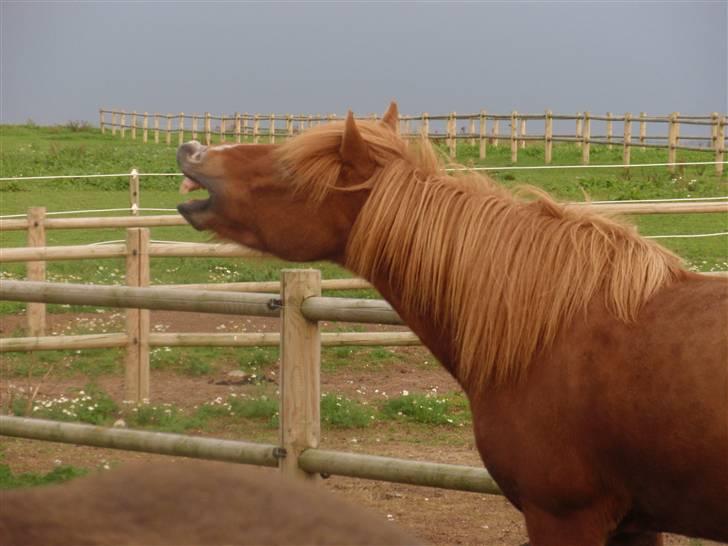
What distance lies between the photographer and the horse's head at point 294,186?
302 centimetres

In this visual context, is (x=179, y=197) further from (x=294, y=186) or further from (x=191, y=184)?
(x=294, y=186)

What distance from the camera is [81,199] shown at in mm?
19172

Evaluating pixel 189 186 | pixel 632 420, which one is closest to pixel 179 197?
pixel 189 186

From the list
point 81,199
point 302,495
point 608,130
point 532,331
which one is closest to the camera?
point 302,495

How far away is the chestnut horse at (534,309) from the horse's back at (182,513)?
147cm

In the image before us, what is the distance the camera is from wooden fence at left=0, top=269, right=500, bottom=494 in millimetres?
3746

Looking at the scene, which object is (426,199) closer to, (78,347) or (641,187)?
(78,347)

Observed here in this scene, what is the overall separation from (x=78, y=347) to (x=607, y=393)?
16.3 feet

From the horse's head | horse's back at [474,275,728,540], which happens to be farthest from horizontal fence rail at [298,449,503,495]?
the horse's head

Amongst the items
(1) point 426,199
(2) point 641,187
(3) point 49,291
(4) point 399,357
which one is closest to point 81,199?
(2) point 641,187

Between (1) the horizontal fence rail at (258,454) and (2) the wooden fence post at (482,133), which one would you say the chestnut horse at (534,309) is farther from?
(2) the wooden fence post at (482,133)

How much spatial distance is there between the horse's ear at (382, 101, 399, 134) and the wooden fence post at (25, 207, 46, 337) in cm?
521

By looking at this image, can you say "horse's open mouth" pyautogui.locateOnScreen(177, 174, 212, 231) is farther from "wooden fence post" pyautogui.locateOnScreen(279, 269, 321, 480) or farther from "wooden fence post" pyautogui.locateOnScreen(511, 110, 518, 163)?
"wooden fence post" pyautogui.locateOnScreen(511, 110, 518, 163)

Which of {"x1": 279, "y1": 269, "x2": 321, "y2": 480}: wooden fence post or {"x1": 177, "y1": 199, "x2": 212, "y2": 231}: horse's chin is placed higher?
{"x1": 177, "y1": 199, "x2": 212, "y2": 231}: horse's chin
